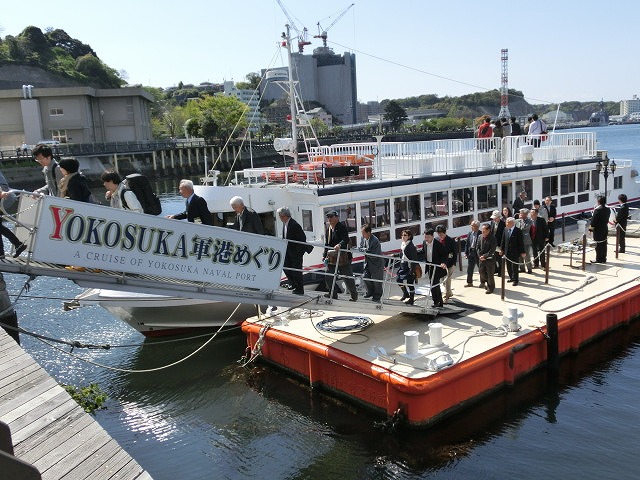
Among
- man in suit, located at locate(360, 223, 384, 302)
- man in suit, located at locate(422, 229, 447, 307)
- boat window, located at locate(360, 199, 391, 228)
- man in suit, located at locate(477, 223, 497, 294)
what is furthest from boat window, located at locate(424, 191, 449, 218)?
man in suit, located at locate(360, 223, 384, 302)

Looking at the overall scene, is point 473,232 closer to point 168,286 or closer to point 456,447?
point 456,447

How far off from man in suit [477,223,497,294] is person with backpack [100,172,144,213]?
25.4 feet

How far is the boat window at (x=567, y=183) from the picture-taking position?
21.3 m

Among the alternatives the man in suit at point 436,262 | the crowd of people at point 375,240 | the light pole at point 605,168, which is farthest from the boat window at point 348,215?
the light pole at point 605,168

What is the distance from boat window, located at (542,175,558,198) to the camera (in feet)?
67.7

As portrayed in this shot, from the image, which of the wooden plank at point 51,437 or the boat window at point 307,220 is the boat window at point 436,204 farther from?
the wooden plank at point 51,437

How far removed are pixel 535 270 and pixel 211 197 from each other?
8.88 m

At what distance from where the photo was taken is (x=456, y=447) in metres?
10.0

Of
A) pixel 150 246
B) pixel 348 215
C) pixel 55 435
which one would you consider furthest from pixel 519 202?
pixel 55 435

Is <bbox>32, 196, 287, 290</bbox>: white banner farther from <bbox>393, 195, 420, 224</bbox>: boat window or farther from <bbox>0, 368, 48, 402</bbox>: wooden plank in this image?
<bbox>393, 195, 420, 224</bbox>: boat window

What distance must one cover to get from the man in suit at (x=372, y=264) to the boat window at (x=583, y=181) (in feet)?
42.6

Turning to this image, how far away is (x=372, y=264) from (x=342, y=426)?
320 cm

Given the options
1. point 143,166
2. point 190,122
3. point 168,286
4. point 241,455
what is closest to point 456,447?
point 241,455

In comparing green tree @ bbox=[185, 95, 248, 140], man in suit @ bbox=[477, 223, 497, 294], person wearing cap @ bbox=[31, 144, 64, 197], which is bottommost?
man in suit @ bbox=[477, 223, 497, 294]
